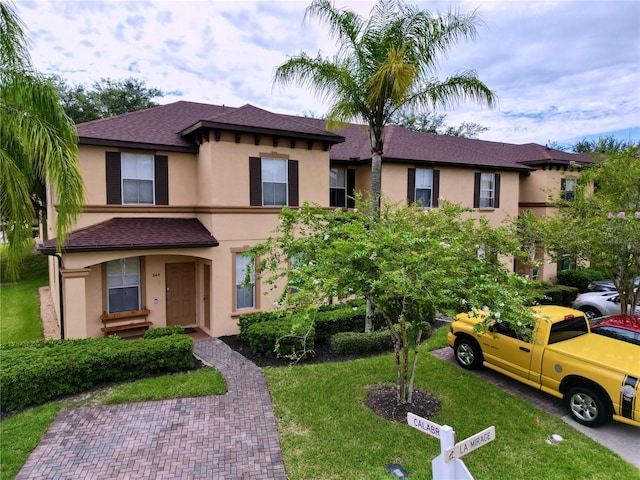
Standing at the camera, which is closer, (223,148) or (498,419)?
(498,419)

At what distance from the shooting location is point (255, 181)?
1291cm

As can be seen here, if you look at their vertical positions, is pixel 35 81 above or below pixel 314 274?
above

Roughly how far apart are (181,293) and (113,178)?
4.35 m

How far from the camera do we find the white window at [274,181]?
13203 millimetres

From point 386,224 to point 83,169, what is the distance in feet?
30.6

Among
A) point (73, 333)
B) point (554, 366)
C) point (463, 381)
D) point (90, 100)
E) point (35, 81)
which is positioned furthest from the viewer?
point (90, 100)

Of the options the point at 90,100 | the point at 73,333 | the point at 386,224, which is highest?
the point at 90,100

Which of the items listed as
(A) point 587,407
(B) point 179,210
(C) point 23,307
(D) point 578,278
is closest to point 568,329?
(A) point 587,407

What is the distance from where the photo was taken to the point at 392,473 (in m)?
5.84

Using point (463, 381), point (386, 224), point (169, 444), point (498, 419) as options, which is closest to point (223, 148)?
point (386, 224)

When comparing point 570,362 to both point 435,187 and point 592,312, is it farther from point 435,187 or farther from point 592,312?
point 435,187

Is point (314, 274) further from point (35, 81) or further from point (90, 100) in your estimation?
point (90, 100)

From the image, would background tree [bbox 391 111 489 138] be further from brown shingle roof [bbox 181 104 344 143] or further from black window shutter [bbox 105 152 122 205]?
black window shutter [bbox 105 152 122 205]

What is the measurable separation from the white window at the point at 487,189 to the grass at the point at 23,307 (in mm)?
18700
